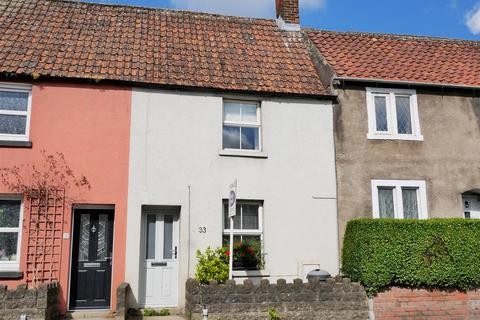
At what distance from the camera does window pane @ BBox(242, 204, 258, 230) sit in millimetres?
12492

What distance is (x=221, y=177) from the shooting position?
12344 mm

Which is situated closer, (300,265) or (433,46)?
(300,265)

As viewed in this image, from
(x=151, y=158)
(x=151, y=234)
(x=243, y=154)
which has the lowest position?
(x=151, y=234)

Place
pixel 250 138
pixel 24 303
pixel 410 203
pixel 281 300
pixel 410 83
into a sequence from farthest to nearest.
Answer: pixel 410 83, pixel 410 203, pixel 250 138, pixel 281 300, pixel 24 303

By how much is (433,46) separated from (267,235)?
9.82 m

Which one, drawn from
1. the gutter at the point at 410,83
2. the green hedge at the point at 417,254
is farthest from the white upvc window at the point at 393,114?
the green hedge at the point at 417,254

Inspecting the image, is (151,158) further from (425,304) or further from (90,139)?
(425,304)

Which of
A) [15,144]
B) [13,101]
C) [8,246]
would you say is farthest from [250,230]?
[13,101]

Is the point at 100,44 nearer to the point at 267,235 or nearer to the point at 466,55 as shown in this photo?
the point at 267,235

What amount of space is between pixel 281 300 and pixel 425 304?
3.67 m

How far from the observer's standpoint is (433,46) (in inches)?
658

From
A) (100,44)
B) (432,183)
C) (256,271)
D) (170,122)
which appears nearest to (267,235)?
(256,271)

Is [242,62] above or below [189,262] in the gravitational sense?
above

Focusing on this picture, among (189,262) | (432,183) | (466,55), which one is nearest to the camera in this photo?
(189,262)
